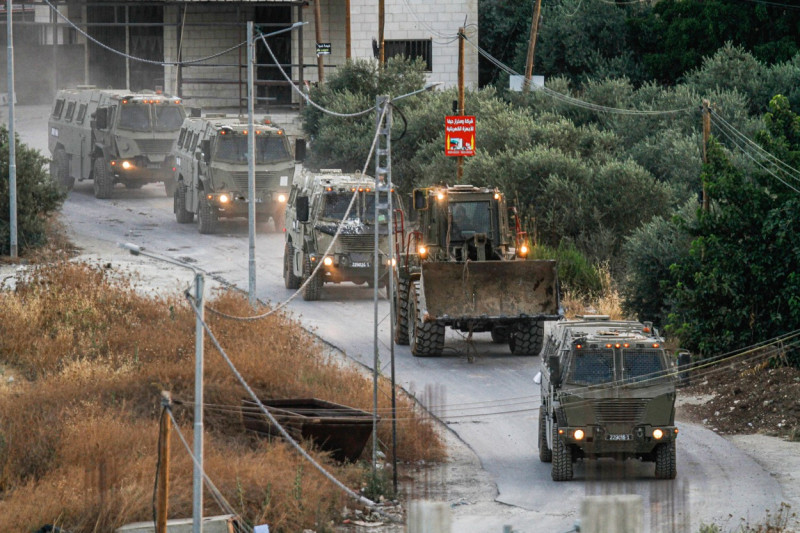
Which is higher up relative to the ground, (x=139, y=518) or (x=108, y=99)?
(x=108, y=99)

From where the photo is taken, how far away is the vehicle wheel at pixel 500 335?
24.6 metres

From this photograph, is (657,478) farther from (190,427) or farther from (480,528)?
(190,427)

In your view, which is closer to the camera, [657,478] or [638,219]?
[657,478]

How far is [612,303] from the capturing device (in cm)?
2709

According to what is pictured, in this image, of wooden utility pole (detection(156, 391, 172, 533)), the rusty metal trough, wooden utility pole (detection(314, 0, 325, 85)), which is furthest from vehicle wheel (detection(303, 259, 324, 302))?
wooden utility pole (detection(314, 0, 325, 85))

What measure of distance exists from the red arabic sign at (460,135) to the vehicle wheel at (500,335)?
786cm

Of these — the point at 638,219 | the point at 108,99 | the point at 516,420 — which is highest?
the point at 108,99

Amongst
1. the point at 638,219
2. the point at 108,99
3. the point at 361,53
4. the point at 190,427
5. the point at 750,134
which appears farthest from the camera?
the point at 361,53

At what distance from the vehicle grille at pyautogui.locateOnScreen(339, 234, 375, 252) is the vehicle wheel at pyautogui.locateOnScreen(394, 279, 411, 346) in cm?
274

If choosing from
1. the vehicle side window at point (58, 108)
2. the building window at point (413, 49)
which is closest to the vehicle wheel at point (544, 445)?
the vehicle side window at point (58, 108)

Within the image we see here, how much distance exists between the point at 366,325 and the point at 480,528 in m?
11.8

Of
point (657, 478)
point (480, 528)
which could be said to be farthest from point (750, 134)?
point (480, 528)

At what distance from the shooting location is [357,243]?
27359 millimetres

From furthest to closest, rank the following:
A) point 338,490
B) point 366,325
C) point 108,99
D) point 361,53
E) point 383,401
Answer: point 361,53 → point 108,99 → point 366,325 → point 383,401 → point 338,490
